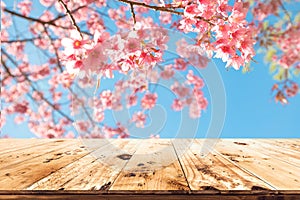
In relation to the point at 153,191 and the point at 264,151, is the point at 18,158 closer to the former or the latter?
the point at 153,191

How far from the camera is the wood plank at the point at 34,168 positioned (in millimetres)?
974

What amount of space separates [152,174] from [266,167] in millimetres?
468

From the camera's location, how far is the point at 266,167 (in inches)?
48.8

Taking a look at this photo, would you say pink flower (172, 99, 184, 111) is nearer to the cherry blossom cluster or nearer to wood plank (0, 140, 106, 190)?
the cherry blossom cluster

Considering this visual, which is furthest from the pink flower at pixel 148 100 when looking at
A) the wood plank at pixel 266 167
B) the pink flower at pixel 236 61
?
the pink flower at pixel 236 61

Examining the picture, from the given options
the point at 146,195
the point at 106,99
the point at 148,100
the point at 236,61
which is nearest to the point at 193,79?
the point at 148,100

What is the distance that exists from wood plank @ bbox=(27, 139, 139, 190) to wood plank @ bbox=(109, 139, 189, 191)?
36 millimetres

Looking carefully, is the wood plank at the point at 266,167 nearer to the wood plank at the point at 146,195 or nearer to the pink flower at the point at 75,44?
the wood plank at the point at 146,195

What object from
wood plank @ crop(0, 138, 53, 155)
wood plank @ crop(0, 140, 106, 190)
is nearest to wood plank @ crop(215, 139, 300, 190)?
wood plank @ crop(0, 140, 106, 190)

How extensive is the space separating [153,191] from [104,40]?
0.51m

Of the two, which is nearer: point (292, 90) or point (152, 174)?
point (152, 174)

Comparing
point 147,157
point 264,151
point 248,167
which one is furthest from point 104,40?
point 264,151

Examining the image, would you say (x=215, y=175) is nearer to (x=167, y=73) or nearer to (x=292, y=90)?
(x=167, y=73)

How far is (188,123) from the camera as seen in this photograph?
1589 mm
